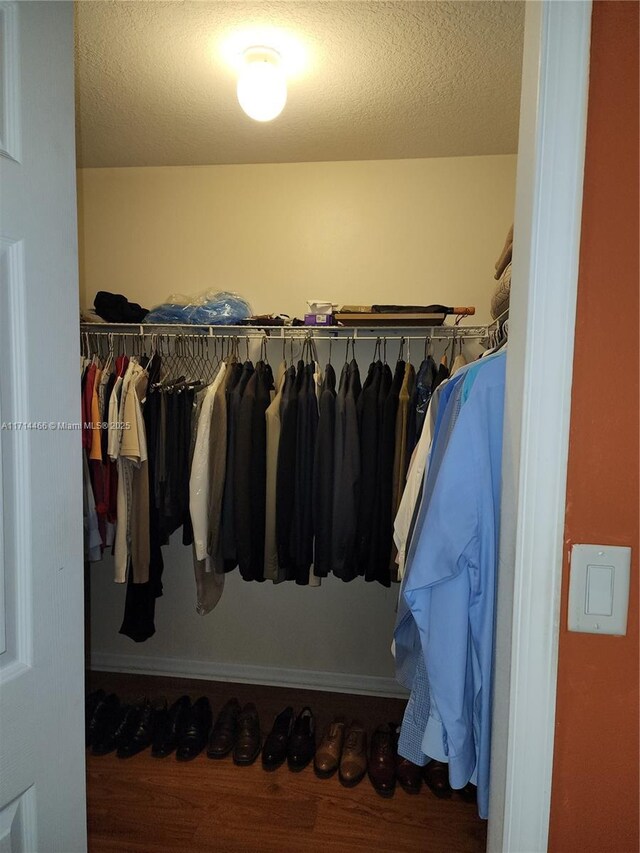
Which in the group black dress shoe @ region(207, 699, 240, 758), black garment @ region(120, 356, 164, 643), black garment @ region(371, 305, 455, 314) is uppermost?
black garment @ region(371, 305, 455, 314)

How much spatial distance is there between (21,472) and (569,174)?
91 centimetres

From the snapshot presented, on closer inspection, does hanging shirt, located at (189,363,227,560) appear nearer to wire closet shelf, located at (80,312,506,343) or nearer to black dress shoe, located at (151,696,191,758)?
wire closet shelf, located at (80,312,506,343)

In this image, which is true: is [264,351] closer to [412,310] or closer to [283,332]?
[283,332]

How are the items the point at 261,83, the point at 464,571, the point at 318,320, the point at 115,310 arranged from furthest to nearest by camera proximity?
1. the point at 115,310
2. the point at 318,320
3. the point at 261,83
4. the point at 464,571

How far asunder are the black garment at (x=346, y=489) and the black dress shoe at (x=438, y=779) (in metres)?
0.82

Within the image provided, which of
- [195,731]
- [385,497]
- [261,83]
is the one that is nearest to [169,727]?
[195,731]

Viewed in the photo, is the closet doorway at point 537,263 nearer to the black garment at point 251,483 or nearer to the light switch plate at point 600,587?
the light switch plate at point 600,587

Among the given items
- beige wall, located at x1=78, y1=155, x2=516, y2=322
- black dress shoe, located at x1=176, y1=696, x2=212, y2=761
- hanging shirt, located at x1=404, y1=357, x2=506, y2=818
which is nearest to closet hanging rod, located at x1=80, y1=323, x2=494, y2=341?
beige wall, located at x1=78, y1=155, x2=516, y2=322

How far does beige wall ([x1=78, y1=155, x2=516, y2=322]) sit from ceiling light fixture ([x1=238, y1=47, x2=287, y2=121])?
0.79 meters

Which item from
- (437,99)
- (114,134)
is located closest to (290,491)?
(437,99)

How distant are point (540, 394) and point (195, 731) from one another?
210 cm

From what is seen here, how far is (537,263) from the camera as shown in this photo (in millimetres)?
662

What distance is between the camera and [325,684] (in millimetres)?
2438

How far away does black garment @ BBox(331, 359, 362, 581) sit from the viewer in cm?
184
